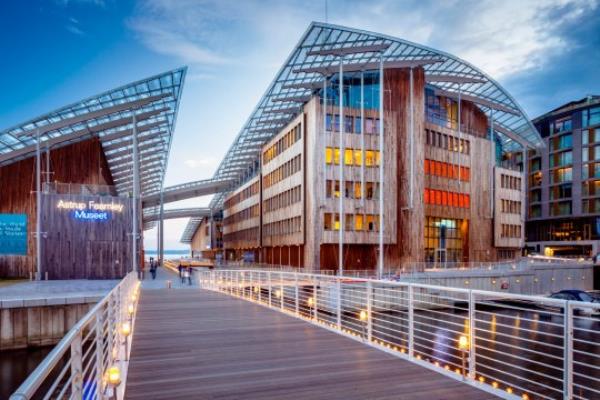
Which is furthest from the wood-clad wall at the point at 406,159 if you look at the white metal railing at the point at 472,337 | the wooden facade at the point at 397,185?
the white metal railing at the point at 472,337

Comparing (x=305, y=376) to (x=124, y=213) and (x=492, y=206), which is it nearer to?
(x=124, y=213)

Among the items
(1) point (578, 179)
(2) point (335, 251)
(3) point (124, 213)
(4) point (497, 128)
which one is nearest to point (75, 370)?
(3) point (124, 213)

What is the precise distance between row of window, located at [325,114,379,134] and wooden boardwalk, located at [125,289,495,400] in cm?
2736

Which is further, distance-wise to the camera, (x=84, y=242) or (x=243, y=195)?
(x=243, y=195)

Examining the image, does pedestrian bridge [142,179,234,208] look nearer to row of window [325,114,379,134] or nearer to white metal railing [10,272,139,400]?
row of window [325,114,379,134]

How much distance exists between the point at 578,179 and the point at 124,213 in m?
63.6

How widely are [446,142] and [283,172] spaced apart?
15625 mm

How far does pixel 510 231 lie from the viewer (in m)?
49.8

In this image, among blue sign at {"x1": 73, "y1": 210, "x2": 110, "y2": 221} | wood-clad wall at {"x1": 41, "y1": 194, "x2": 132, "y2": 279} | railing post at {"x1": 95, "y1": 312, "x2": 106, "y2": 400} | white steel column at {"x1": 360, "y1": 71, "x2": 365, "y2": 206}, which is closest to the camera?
railing post at {"x1": 95, "y1": 312, "x2": 106, "y2": 400}

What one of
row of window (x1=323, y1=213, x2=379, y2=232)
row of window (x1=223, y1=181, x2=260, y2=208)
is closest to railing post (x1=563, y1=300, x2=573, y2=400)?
row of window (x1=323, y1=213, x2=379, y2=232)

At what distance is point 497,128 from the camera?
53844 millimetres

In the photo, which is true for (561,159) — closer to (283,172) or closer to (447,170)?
(447,170)

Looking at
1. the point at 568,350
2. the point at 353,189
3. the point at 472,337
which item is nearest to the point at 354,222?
the point at 353,189

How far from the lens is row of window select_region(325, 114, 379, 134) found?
1416 inches
